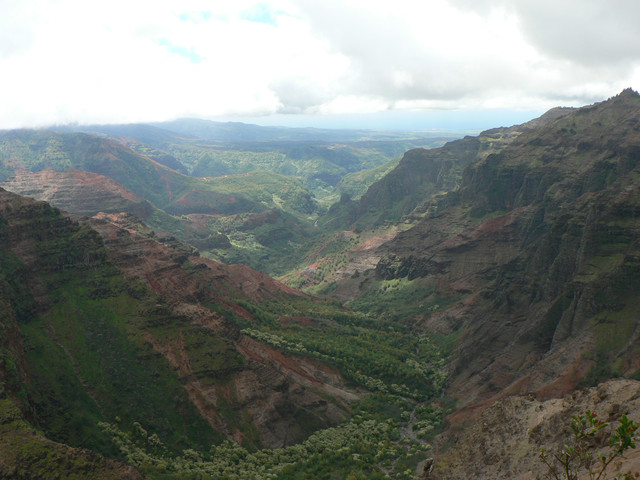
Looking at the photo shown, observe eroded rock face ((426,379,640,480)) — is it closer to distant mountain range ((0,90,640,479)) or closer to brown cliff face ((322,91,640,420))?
distant mountain range ((0,90,640,479))

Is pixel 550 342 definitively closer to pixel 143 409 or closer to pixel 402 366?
pixel 402 366

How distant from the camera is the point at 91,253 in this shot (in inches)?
3994

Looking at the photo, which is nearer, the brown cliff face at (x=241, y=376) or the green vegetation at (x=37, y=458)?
the green vegetation at (x=37, y=458)

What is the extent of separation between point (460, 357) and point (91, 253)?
85.4 metres

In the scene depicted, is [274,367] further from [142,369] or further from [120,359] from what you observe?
[120,359]

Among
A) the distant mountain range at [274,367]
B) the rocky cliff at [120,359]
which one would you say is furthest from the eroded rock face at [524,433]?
the rocky cliff at [120,359]

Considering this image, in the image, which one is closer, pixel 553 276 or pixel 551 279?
pixel 553 276

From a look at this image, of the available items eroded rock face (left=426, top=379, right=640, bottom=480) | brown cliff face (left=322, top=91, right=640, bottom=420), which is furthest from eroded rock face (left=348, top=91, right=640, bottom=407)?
eroded rock face (left=426, top=379, right=640, bottom=480)

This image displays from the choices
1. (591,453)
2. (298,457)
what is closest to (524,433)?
(298,457)

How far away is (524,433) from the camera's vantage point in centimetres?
6094

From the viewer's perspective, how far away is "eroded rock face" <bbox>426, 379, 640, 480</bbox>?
172 ft

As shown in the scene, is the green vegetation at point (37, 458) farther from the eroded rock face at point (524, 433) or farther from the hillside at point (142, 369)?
the eroded rock face at point (524, 433)

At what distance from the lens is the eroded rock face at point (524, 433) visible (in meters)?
52.3

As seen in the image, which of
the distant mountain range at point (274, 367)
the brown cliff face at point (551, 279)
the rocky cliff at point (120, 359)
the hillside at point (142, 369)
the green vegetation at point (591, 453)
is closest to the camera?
the green vegetation at point (591, 453)
